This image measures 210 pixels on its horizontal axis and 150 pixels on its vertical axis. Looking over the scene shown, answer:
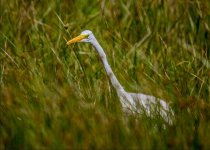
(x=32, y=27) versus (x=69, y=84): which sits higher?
(x=32, y=27)

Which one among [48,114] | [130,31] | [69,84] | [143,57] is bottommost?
[48,114]

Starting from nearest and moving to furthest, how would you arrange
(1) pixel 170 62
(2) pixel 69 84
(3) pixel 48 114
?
(3) pixel 48 114 → (2) pixel 69 84 → (1) pixel 170 62

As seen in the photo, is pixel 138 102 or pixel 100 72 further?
pixel 100 72

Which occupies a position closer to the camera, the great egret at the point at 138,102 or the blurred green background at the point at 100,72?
the blurred green background at the point at 100,72

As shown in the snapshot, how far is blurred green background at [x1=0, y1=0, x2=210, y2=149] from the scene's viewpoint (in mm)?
3188

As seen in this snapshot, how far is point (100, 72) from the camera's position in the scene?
4547 mm

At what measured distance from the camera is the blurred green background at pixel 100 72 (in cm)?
319

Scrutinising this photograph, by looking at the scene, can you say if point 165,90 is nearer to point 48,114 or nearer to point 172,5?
point 48,114

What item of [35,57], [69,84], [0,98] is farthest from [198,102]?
[35,57]

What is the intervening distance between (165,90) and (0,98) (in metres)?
0.83

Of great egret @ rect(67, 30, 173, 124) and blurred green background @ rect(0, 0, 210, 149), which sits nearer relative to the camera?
blurred green background @ rect(0, 0, 210, 149)

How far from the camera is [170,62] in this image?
445 cm

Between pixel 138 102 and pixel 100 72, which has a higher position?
pixel 100 72

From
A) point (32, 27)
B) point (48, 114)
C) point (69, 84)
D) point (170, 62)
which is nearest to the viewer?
point (48, 114)
